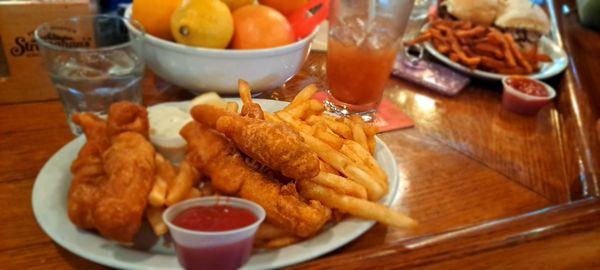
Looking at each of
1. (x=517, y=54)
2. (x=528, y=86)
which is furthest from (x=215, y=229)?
(x=517, y=54)

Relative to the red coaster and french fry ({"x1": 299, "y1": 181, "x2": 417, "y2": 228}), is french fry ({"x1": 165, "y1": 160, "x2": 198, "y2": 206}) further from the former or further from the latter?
the red coaster

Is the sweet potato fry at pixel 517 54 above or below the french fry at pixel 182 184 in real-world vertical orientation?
below

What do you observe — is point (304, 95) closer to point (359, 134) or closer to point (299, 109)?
point (299, 109)

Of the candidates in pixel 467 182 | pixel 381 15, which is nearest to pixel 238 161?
pixel 381 15

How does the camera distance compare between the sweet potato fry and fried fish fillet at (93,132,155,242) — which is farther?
the sweet potato fry

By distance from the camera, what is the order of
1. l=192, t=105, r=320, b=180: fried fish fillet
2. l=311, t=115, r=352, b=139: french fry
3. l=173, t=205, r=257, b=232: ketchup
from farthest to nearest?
l=311, t=115, r=352, b=139: french fry < l=192, t=105, r=320, b=180: fried fish fillet < l=173, t=205, r=257, b=232: ketchup

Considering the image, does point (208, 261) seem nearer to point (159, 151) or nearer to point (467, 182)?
point (159, 151)

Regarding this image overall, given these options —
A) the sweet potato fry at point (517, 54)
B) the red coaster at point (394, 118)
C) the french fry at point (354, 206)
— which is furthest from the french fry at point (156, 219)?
the sweet potato fry at point (517, 54)

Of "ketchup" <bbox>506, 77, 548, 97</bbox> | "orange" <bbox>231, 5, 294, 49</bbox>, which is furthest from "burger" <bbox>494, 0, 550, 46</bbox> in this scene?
"orange" <bbox>231, 5, 294, 49</bbox>

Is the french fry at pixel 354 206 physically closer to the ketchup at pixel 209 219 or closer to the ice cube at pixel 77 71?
the ketchup at pixel 209 219
